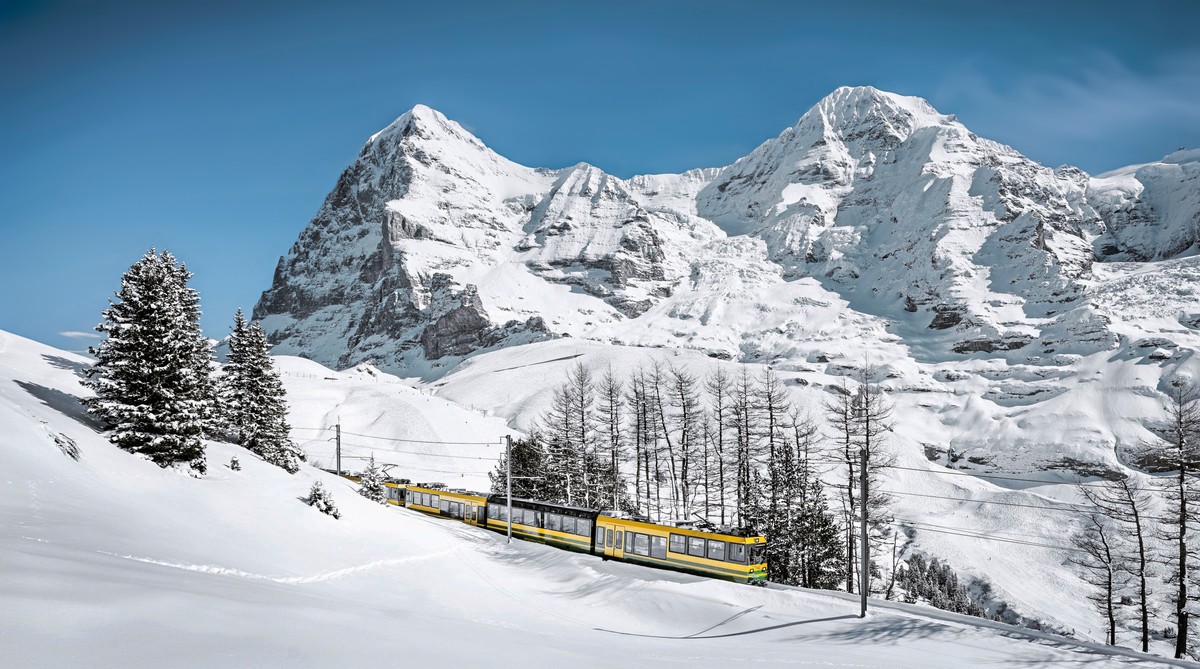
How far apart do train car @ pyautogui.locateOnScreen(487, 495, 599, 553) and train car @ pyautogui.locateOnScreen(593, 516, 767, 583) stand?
1038 mm

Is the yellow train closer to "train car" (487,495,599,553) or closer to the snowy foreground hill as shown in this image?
"train car" (487,495,599,553)

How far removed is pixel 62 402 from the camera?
84.5 ft

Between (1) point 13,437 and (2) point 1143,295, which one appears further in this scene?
(2) point 1143,295

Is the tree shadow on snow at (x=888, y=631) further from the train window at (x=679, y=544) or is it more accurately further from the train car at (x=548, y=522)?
the train car at (x=548, y=522)

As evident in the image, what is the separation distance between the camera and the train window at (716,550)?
28.2 metres

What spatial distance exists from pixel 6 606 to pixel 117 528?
31.3 ft

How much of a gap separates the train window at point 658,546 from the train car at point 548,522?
13.8 feet

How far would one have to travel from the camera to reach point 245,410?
3972 cm

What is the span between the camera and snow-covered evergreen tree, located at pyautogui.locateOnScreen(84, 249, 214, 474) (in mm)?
22656

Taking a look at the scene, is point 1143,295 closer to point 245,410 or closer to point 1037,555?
point 1037,555

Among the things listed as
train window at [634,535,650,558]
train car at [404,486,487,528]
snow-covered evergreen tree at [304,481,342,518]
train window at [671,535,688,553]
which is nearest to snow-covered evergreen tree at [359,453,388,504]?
train car at [404,486,487,528]

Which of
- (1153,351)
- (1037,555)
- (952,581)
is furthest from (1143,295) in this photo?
(952,581)

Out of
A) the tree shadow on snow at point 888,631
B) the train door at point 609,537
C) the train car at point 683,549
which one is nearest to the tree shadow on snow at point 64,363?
the train door at point 609,537

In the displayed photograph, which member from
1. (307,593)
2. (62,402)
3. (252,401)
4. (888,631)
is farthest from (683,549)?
(252,401)
